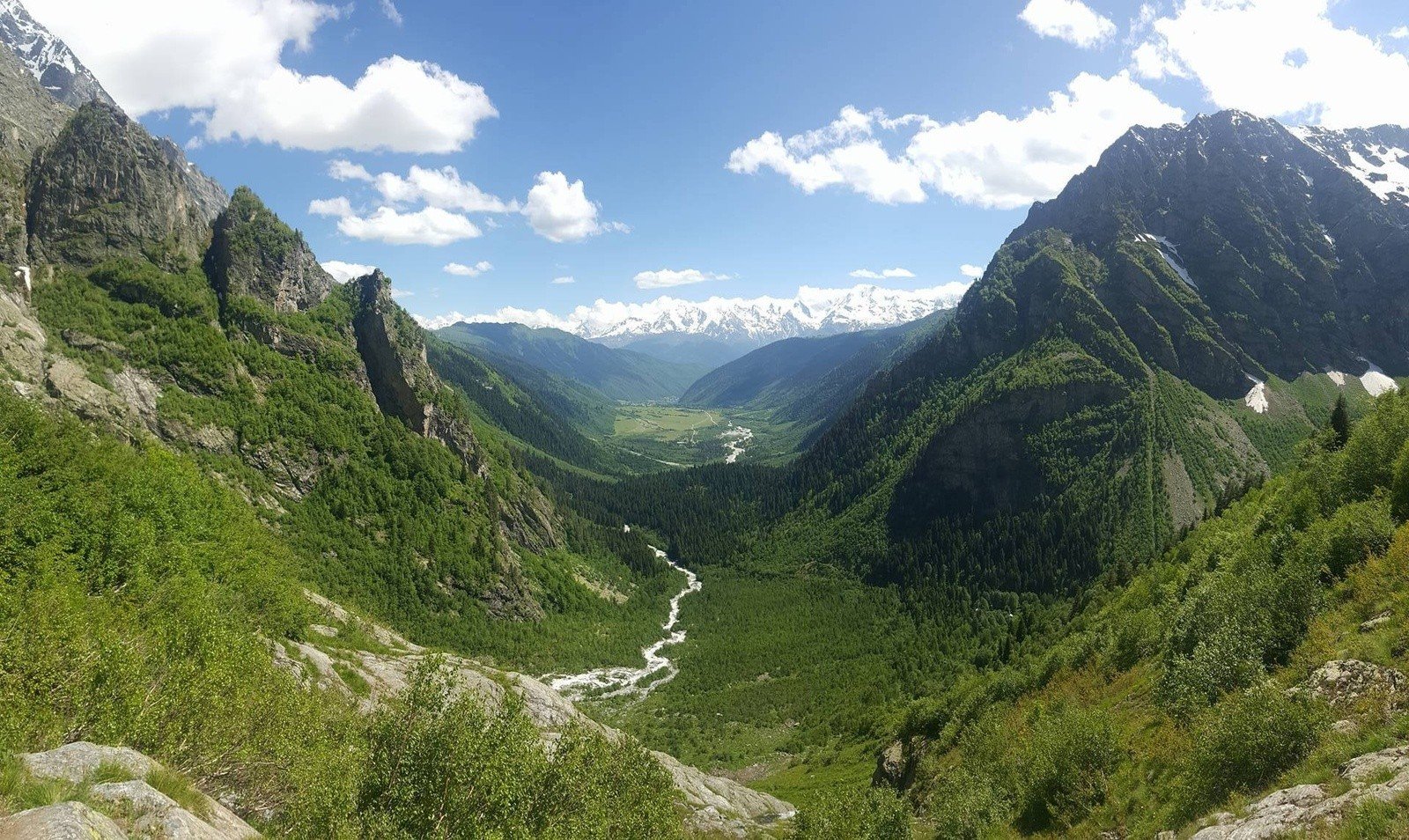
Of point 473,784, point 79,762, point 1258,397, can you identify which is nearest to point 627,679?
point 473,784

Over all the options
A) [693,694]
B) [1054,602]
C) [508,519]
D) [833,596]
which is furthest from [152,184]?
[1054,602]

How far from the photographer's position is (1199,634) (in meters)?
30.8

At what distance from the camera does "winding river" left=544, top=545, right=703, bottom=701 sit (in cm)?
9262

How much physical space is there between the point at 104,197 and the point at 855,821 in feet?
420

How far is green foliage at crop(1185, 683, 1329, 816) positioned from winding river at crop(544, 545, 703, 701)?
81.6m

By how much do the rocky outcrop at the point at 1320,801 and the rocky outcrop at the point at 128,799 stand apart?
2737 cm

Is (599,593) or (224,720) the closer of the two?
(224,720)

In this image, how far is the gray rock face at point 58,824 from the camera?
10.9m

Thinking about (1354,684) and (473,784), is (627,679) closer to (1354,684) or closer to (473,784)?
(473,784)

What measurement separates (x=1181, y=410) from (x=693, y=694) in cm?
16530

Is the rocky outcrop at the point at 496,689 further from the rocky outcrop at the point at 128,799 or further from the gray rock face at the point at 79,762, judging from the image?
the gray rock face at the point at 79,762

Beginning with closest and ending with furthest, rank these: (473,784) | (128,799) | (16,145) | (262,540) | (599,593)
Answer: (128,799), (473,784), (262,540), (16,145), (599,593)

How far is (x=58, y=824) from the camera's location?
11172 millimetres

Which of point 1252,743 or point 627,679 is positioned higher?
point 1252,743
